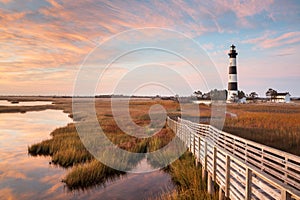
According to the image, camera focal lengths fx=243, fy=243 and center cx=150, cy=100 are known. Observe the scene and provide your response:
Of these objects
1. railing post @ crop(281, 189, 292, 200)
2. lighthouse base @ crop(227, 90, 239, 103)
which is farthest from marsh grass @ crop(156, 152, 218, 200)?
lighthouse base @ crop(227, 90, 239, 103)

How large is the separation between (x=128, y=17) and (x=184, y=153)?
1817 cm

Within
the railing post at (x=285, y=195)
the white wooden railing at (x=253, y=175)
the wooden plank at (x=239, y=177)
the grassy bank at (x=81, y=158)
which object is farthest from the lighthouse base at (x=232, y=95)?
the railing post at (x=285, y=195)

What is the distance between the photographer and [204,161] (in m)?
9.50

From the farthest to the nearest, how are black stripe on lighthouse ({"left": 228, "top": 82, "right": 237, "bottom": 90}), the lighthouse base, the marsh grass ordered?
the lighthouse base
black stripe on lighthouse ({"left": 228, "top": 82, "right": 237, "bottom": 90})
the marsh grass

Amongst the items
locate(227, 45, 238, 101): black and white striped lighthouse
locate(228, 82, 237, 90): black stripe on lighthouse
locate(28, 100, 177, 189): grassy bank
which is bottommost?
locate(28, 100, 177, 189): grassy bank

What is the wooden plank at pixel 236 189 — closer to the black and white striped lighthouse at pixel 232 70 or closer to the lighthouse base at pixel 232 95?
the black and white striped lighthouse at pixel 232 70

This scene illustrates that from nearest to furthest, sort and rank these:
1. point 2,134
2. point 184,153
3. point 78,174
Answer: point 78,174 → point 184,153 → point 2,134

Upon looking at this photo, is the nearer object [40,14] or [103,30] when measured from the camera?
[40,14]

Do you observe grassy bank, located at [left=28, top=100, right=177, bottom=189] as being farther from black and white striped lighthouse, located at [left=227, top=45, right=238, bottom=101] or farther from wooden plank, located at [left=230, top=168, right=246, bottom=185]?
black and white striped lighthouse, located at [left=227, top=45, right=238, bottom=101]

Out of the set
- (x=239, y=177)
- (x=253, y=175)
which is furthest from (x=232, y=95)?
(x=239, y=177)

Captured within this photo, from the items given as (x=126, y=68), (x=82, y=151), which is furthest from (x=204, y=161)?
(x=126, y=68)

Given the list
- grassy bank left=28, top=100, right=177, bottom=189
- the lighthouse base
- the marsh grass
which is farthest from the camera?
the lighthouse base

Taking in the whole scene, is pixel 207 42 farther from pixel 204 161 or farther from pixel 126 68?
pixel 204 161

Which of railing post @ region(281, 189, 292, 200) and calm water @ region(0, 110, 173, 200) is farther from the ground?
railing post @ region(281, 189, 292, 200)
